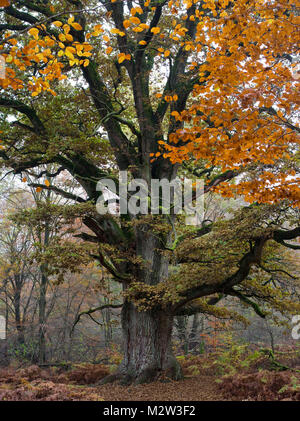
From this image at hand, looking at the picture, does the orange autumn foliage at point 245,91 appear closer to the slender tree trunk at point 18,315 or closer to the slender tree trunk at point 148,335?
the slender tree trunk at point 148,335

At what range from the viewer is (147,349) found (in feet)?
25.1

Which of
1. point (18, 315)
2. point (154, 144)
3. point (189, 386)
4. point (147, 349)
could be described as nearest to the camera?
point (189, 386)

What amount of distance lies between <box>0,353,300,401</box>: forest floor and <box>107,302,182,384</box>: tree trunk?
0.28m

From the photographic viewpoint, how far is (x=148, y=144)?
8391 millimetres

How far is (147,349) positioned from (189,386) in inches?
46.7

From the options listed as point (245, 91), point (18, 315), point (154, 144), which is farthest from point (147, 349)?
point (18, 315)

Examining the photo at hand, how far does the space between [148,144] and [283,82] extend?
4.13 metres

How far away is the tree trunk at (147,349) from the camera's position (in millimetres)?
7535

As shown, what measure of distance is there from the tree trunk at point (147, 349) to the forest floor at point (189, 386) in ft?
0.92

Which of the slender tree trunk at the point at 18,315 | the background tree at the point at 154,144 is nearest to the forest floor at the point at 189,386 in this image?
the background tree at the point at 154,144

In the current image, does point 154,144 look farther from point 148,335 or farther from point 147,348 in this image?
point 147,348

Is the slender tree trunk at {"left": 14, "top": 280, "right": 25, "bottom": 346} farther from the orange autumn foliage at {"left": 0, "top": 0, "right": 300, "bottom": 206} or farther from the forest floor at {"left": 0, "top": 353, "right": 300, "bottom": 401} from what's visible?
the orange autumn foliage at {"left": 0, "top": 0, "right": 300, "bottom": 206}
